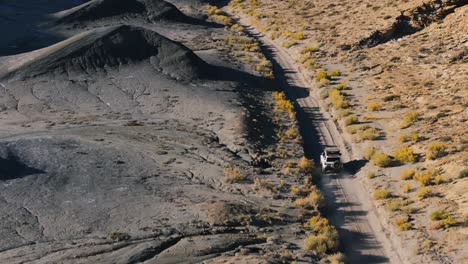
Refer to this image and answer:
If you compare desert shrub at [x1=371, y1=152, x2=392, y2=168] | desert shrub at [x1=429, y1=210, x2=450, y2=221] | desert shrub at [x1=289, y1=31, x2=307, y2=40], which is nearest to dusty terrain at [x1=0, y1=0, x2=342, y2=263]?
desert shrub at [x1=371, y1=152, x2=392, y2=168]

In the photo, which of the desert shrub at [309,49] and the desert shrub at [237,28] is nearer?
the desert shrub at [309,49]

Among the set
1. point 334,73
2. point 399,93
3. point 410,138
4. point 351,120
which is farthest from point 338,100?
point 410,138

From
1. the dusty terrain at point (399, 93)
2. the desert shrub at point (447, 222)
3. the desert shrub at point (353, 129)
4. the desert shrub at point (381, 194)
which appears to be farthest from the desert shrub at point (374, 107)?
the desert shrub at point (447, 222)

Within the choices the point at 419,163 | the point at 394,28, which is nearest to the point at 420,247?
the point at 419,163

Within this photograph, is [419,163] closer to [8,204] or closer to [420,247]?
[420,247]

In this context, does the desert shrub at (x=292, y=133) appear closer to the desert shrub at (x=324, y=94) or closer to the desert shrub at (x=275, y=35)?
the desert shrub at (x=324, y=94)
